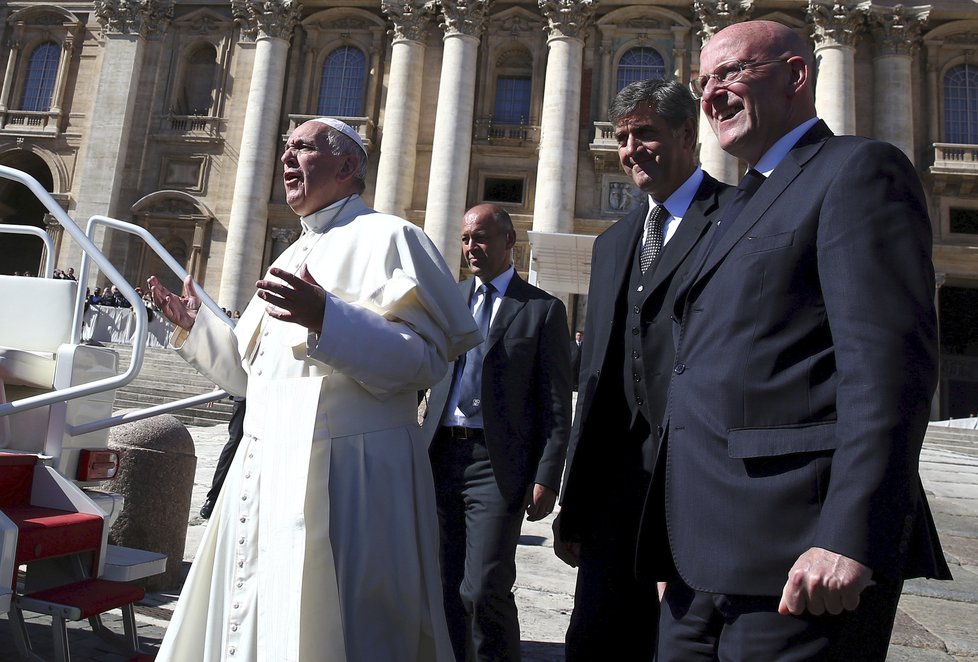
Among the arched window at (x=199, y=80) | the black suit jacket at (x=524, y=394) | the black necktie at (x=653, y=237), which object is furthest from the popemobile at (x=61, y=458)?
the arched window at (x=199, y=80)

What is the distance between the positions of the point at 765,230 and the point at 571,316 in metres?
21.7

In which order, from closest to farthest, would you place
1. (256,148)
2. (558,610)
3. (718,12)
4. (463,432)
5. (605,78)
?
(463,432), (558,610), (718,12), (605,78), (256,148)

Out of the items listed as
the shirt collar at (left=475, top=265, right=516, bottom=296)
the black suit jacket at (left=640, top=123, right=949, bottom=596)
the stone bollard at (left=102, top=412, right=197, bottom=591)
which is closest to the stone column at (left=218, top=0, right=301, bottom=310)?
the stone bollard at (left=102, top=412, right=197, bottom=591)

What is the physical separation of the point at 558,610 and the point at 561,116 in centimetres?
2050

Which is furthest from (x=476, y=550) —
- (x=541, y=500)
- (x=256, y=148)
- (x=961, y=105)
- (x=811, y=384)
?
(x=961, y=105)

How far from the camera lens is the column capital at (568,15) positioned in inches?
949

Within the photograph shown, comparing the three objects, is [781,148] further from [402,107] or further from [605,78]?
[605,78]

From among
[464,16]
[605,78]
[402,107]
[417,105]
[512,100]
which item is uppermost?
[464,16]

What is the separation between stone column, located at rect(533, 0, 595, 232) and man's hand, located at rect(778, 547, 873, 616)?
71.1ft

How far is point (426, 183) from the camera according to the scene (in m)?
24.8

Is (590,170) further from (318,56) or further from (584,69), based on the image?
(318,56)

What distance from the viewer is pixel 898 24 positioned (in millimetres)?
A: 23469

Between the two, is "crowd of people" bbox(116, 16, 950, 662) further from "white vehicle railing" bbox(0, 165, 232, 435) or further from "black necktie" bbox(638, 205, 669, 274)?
"white vehicle railing" bbox(0, 165, 232, 435)

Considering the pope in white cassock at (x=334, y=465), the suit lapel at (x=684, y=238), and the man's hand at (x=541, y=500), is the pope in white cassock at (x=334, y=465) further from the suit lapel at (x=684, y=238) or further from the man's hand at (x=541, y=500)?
the man's hand at (x=541, y=500)
